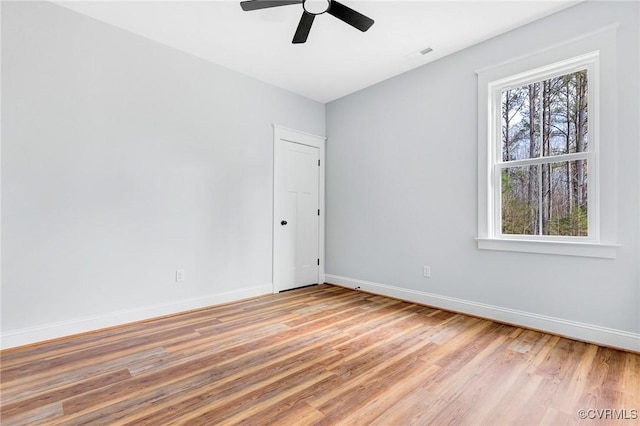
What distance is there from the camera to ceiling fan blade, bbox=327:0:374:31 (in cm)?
240

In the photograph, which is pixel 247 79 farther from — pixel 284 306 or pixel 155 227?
pixel 284 306

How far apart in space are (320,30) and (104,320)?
346 cm

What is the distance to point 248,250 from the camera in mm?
3941

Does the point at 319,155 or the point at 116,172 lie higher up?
the point at 319,155

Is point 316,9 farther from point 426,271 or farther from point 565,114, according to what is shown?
point 426,271

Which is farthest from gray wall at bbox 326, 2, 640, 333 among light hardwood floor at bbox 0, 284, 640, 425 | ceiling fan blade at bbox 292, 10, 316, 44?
ceiling fan blade at bbox 292, 10, 316, 44

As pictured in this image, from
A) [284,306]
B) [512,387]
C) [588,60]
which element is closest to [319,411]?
[512,387]

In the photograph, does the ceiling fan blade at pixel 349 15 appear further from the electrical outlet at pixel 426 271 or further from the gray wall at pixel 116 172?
the electrical outlet at pixel 426 271

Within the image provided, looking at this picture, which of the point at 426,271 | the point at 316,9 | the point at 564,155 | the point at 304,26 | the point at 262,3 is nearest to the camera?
the point at 262,3

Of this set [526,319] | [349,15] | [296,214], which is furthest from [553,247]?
[296,214]

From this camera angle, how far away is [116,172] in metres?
2.93

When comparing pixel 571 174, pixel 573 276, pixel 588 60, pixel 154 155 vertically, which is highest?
pixel 588 60

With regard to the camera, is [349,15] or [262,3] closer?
[262,3]

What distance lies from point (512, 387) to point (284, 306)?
92.6 inches
